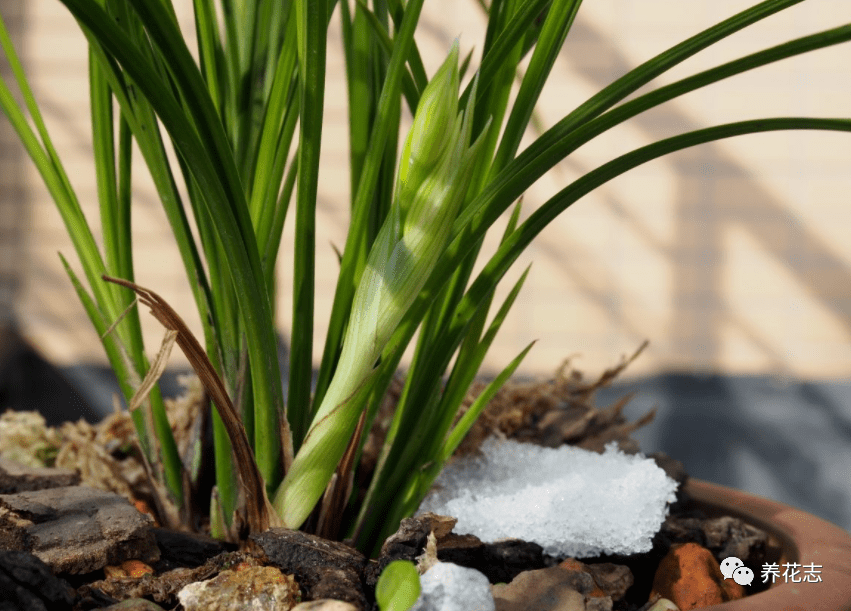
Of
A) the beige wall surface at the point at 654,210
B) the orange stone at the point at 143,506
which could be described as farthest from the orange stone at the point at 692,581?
the beige wall surface at the point at 654,210

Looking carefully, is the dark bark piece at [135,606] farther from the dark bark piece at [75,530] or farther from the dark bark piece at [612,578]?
the dark bark piece at [612,578]

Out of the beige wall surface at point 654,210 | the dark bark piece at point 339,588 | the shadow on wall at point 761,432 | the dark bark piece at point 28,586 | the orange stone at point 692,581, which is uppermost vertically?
the beige wall surface at point 654,210

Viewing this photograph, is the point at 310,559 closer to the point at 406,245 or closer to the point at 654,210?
the point at 406,245

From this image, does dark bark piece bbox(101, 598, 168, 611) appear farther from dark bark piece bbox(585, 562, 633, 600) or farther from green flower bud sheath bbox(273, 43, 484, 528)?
dark bark piece bbox(585, 562, 633, 600)

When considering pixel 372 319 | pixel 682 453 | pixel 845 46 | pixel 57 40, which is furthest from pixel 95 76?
pixel 845 46

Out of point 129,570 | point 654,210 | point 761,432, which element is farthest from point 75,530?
point 761,432

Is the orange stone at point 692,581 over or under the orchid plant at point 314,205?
under

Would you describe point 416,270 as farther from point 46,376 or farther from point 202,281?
point 46,376

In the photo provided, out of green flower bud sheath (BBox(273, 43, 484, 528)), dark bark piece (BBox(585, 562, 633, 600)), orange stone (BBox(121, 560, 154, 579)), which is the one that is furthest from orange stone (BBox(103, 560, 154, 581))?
dark bark piece (BBox(585, 562, 633, 600))
